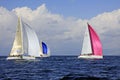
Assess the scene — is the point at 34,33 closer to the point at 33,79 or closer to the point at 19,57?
the point at 19,57

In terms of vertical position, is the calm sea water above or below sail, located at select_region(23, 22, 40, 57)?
below

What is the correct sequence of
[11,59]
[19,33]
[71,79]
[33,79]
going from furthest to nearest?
[11,59]
[19,33]
[33,79]
[71,79]

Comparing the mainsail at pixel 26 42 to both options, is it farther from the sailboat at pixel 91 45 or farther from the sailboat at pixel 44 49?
the sailboat at pixel 44 49

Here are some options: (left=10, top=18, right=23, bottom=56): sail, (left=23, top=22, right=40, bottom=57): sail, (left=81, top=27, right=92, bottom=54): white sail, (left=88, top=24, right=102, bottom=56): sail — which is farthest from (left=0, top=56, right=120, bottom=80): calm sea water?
(left=88, top=24, right=102, bottom=56): sail

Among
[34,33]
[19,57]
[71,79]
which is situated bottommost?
[71,79]

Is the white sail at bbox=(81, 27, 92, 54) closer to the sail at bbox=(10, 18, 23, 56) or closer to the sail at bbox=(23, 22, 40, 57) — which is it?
the sail at bbox=(23, 22, 40, 57)

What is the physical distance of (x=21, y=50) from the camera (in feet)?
340

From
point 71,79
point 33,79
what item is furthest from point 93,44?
point 71,79

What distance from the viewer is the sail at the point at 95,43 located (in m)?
109

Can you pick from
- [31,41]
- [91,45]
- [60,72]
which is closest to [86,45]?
[91,45]

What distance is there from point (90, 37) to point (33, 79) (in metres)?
70.3

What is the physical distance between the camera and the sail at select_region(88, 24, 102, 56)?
109419 mm

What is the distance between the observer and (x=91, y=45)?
112 m

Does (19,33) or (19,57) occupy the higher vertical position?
(19,33)
